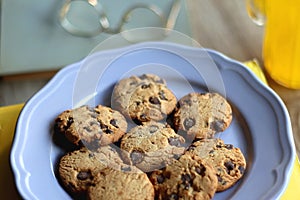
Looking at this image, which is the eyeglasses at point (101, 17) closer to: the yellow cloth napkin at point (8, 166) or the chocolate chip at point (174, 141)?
the yellow cloth napkin at point (8, 166)

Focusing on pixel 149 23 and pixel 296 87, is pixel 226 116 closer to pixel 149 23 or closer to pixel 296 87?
pixel 296 87

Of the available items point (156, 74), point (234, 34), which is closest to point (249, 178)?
point (156, 74)

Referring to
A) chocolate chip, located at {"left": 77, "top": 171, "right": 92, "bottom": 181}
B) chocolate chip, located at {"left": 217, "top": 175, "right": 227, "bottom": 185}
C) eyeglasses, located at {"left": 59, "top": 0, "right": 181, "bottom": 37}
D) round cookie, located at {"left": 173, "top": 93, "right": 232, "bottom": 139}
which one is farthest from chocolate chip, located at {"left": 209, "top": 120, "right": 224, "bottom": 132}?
eyeglasses, located at {"left": 59, "top": 0, "right": 181, "bottom": 37}

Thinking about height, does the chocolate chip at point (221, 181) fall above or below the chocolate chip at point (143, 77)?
below

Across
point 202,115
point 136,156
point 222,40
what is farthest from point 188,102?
point 222,40

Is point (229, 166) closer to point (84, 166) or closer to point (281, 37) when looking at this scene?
point (84, 166)

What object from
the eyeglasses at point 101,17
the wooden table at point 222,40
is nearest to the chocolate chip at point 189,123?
the wooden table at point 222,40
